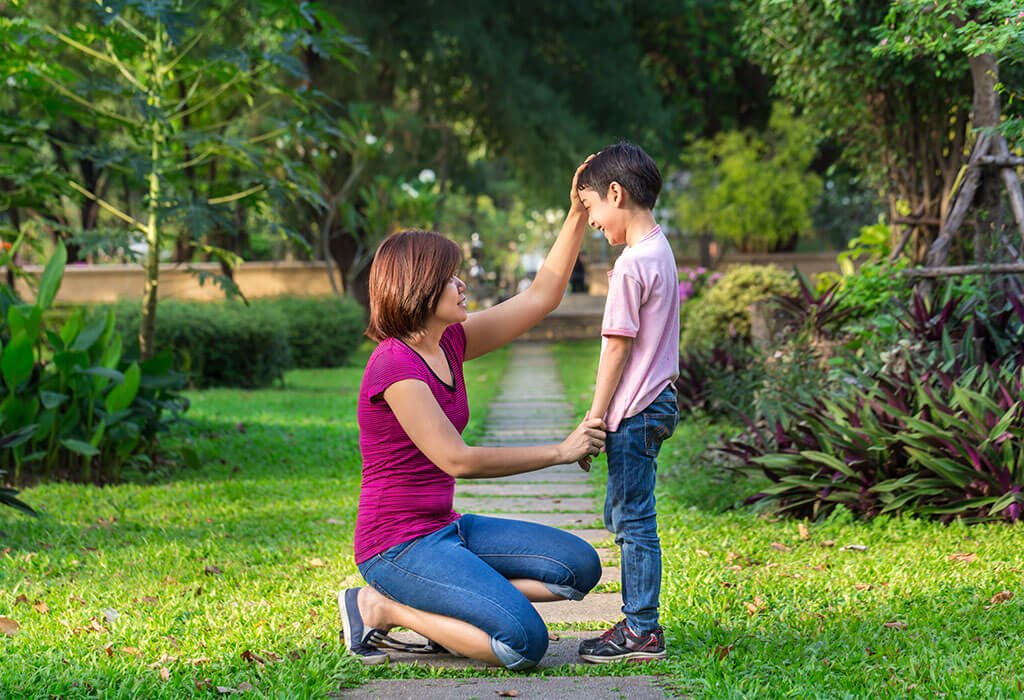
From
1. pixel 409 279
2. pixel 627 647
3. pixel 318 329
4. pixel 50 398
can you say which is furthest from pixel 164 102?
pixel 318 329

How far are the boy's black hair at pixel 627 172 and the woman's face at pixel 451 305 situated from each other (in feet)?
1.77

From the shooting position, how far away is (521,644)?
330 cm

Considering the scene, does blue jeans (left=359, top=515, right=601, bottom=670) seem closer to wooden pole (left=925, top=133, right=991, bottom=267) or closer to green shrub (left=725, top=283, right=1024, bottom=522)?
green shrub (left=725, top=283, right=1024, bottom=522)

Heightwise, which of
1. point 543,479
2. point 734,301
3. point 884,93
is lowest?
point 543,479

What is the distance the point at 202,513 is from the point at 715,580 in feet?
10.3

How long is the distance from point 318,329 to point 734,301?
7507 mm

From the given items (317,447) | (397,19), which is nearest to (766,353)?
(317,447)

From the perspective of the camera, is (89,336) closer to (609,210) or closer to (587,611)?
(587,611)

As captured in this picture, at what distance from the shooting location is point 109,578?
4.70 m

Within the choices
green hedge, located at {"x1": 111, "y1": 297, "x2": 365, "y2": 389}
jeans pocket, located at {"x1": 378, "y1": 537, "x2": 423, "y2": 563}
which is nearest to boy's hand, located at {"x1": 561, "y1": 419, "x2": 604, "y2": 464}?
jeans pocket, located at {"x1": 378, "y1": 537, "x2": 423, "y2": 563}

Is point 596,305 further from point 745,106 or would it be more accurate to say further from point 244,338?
point 244,338

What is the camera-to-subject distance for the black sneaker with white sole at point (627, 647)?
3436 mm

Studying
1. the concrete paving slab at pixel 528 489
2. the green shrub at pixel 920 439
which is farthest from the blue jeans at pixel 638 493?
the concrete paving slab at pixel 528 489

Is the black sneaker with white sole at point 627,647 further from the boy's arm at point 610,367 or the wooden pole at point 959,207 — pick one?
the wooden pole at point 959,207
